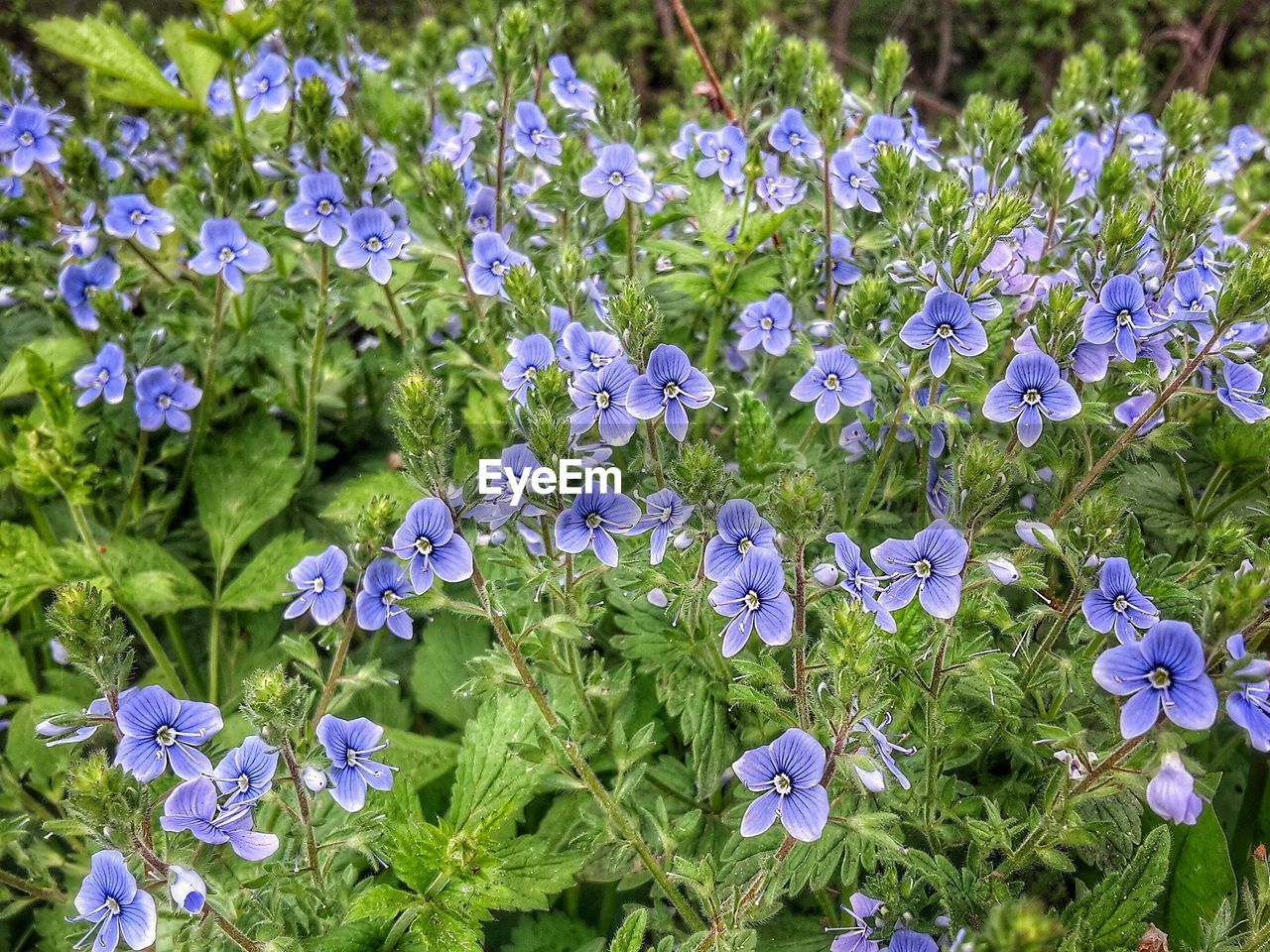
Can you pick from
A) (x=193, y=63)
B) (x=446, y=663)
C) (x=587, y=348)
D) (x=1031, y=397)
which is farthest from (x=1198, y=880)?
(x=193, y=63)

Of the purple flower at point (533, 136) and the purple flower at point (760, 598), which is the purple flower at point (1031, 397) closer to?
the purple flower at point (760, 598)

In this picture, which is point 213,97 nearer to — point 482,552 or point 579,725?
point 482,552

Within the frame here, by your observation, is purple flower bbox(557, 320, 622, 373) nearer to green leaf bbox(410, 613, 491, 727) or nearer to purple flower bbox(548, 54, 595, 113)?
green leaf bbox(410, 613, 491, 727)

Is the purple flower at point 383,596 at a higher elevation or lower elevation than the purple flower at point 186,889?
higher

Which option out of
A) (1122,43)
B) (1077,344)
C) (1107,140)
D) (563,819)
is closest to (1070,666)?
(1077,344)

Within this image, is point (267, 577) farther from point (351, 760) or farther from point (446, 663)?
point (351, 760)

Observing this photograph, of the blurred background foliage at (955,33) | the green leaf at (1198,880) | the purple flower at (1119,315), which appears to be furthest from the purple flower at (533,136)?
the blurred background foliage at (955,33)

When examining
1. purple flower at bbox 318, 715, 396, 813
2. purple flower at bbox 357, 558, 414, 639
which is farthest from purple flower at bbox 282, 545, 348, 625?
purple flower at bbox 318, 715, 396, 813
